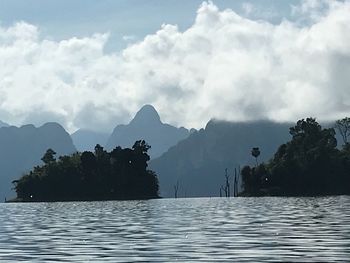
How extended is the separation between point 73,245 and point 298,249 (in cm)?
1560

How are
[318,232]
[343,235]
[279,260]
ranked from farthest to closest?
[318,232] → [343,235] → [279,260]

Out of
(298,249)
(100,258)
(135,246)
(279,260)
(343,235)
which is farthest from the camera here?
(343,235)

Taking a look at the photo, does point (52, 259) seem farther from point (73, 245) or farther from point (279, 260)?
point (279, 260)

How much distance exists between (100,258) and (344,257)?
13.6 metres

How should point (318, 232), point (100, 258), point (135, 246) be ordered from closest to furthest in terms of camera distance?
point (100, 258), point (135, 246), point (318, 232)

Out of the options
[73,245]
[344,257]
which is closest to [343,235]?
[344,257]

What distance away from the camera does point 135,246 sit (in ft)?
148

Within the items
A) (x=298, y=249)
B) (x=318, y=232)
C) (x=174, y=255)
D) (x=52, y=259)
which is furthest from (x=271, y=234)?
(x=52, y=259)

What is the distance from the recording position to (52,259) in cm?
3828

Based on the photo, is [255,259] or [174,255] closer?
[255,259]

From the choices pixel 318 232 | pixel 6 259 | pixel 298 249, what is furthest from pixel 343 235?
pixel 6 259

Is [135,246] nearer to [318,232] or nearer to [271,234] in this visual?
[271,234]

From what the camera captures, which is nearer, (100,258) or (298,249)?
(100,258)

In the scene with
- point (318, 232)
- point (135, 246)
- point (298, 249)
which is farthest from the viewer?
point (318, 232)
